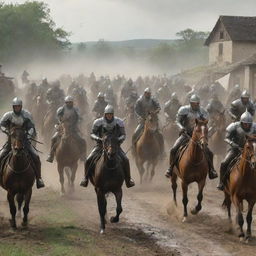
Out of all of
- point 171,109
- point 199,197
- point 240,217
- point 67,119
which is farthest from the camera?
point 171,109

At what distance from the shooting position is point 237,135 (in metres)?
14.4

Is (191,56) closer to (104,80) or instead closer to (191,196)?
(104,80)

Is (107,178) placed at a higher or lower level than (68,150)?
lower

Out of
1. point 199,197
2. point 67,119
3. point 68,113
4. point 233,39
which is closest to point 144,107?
point 68,113

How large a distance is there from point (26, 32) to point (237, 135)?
98297 mm

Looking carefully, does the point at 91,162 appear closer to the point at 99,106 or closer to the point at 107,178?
the point at 107,178

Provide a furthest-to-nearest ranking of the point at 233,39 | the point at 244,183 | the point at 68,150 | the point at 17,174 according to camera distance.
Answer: the point at 233,39
the point at 68,150
the point at 17,174
the point at 244,183

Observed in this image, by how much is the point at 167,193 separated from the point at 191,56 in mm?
142823

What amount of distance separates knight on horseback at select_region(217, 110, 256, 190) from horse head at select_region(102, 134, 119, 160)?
9.02 ft

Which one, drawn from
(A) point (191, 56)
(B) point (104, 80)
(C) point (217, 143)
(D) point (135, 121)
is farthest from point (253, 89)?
(A) point (191, 56)

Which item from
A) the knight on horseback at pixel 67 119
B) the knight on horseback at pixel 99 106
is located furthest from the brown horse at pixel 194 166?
the knight on horseback at pixel 99 106

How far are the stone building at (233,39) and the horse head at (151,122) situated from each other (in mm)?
48342

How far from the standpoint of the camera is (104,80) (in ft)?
154

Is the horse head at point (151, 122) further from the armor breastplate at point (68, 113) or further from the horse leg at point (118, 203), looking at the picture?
the horse leg at point (118, 203)
